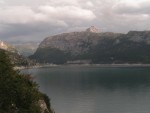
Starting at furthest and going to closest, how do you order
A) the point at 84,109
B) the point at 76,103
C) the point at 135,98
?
the point at 135,98 → the point at 76,103 → the point at 84,109

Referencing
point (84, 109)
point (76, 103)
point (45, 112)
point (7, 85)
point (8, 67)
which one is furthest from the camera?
point (76, 103)

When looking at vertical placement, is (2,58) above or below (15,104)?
above

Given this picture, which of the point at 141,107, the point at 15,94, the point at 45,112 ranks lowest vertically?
the point at 141,107

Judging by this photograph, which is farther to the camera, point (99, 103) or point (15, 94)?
point (99, 103)

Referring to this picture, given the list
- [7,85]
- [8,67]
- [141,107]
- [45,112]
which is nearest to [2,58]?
[8,67]

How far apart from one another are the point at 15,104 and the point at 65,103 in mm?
113657

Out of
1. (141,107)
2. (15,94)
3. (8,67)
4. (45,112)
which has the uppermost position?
(8,67)

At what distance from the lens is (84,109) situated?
6102 inches

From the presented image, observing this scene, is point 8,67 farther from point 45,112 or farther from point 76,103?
point 76,103

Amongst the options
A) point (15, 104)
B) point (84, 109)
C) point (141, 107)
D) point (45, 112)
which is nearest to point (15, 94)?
point (15, 104)

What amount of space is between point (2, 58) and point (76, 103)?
105 metres

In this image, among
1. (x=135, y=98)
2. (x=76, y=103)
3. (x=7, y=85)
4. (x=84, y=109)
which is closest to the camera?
(x=7, y=85)

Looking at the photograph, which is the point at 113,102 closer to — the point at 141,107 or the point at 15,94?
the point at 141,107

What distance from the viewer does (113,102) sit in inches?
6998
